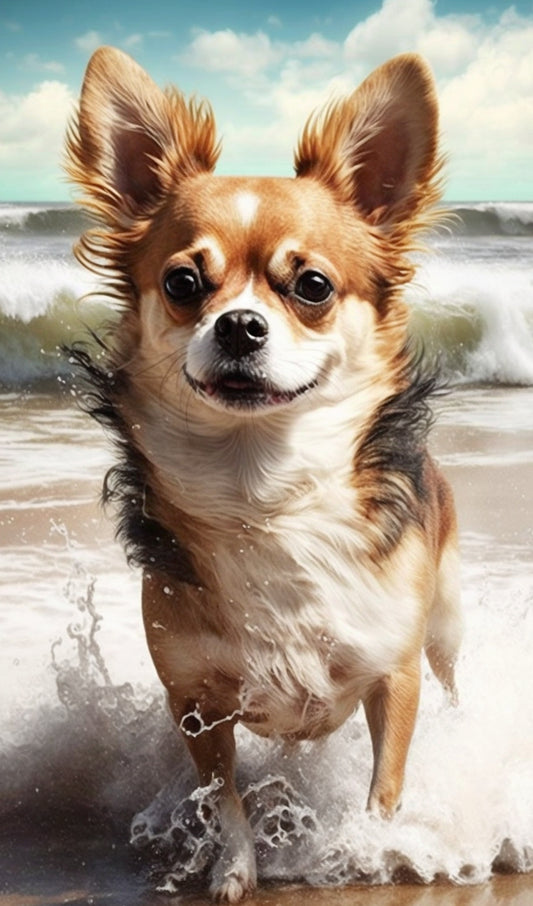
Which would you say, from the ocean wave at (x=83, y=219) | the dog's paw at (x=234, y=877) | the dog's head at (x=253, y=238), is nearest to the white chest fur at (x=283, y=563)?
the dog's head at (x=253, y=238)

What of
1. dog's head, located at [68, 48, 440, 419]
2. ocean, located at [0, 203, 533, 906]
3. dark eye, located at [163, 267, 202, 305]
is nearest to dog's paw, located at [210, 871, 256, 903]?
ocean, located at [0, 203, 533, 906]

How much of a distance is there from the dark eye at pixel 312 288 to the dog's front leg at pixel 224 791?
1105mm

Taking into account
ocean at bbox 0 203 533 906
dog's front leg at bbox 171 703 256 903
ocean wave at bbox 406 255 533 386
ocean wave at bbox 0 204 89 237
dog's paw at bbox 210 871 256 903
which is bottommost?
ocean wave at bbox 0 204 89 237

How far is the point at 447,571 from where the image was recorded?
4.20 m

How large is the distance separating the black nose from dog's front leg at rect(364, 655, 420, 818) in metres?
0.96

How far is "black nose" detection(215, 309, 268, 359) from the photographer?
Result: 3.09 m

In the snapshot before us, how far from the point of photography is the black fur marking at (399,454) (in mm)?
3510

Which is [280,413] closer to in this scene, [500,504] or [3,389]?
[500,504]

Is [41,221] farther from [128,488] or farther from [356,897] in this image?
[356,897]

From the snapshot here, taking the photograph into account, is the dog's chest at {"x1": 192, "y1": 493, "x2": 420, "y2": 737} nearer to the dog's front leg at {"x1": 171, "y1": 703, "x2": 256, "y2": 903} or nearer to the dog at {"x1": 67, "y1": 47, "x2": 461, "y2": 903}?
the dog at {"x1": 67, "y1": 47, "x2": 461, "y2": 903}

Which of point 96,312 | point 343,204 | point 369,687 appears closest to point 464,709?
point 369,687

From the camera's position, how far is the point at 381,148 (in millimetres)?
3703

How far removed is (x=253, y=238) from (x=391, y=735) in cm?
130

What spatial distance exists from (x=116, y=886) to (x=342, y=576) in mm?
1000
